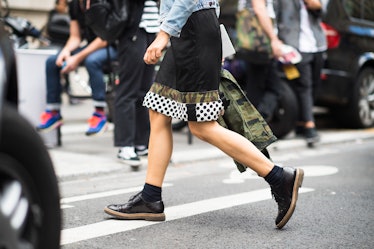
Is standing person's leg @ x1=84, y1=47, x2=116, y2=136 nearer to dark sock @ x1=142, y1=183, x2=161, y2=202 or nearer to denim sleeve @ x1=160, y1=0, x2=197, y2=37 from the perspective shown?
dark sock @ x1=142, y1=183, x2=161, y2=202

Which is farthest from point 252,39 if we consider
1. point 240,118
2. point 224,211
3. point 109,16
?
point 240,118

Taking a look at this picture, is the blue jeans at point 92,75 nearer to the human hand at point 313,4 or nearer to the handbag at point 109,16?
the handbag at point 109,16

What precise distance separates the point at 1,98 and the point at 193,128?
2317 millimetres

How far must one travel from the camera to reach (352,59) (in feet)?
33.1

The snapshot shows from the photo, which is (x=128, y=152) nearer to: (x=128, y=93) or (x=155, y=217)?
(x=128, y=93)

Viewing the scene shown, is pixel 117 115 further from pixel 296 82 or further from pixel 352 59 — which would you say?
pixel 352 59

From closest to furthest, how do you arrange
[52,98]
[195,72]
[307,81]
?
[195,72] < [52,98] < [307,81]

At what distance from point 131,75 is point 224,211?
2.11m

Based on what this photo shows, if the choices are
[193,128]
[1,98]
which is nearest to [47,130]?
[193,128]

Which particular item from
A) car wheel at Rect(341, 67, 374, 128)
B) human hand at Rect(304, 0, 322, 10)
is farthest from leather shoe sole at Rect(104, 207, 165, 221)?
car wheel at Rect(341, 67, 374, 128)

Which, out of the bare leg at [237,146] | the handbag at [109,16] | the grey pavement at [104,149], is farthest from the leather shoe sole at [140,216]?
the handbag at [109,16]

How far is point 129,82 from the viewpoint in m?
Result: 7.09

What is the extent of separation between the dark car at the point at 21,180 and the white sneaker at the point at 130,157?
424 cm

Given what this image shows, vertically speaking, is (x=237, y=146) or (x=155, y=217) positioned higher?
(x=237, y=146)
